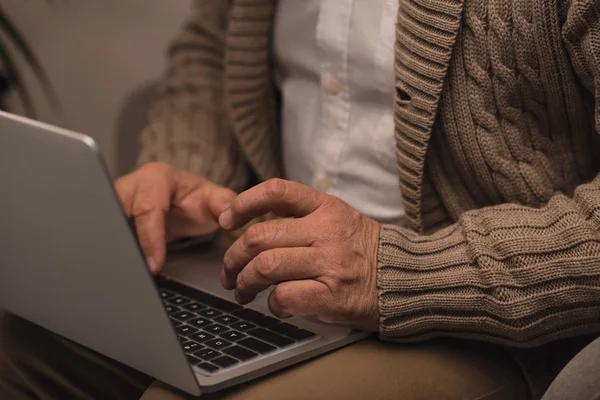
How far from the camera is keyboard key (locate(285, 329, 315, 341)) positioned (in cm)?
67

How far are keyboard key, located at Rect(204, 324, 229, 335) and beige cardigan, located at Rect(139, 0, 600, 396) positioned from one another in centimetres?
14

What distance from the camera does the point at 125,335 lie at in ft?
1.89

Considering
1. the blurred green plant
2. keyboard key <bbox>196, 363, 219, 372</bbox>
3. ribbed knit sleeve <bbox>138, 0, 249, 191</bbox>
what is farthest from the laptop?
the blurred green plant

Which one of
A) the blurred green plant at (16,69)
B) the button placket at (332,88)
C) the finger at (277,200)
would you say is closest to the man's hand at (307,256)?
the finger at (277,200)

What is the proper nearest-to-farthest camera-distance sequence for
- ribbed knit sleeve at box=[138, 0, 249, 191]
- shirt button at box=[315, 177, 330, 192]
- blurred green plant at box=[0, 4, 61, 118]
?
1. shirt button at box=[315, 177, 330, 192]
2. ribbed knit sleeve at box=[138, 0, 249, 191]
3. blurred green plant at box=[0, 4, 61, 118]

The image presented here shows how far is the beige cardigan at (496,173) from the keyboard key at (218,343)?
0.46ft

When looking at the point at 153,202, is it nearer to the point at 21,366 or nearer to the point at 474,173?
the point at 21,366

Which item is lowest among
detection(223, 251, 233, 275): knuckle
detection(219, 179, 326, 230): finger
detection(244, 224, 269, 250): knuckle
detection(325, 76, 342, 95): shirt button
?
detection(223, 251, 233, 275): knuckle

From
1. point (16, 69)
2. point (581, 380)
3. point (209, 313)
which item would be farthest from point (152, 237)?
point (16, 69)

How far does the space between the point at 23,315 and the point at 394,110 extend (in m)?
0.42

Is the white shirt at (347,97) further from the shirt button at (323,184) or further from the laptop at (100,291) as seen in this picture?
the laptop at (100,291)

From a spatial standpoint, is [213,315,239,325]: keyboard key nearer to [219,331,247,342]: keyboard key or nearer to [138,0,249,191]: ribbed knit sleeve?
[219,331,247,342]: keyboard key

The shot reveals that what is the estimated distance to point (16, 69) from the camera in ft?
4.94

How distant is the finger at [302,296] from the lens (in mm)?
640
